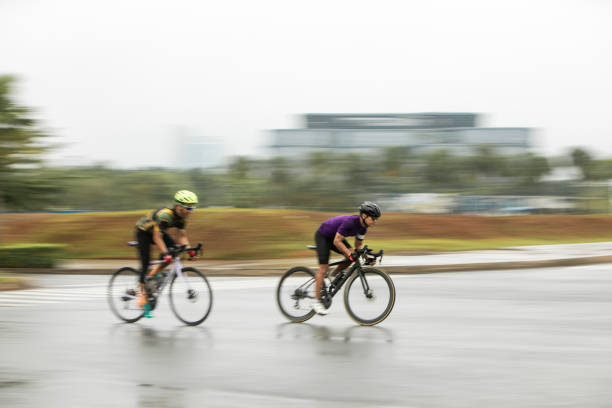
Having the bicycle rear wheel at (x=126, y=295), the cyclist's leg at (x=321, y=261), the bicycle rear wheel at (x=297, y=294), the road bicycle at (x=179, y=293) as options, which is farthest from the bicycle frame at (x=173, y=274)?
the cyclist's leg at (x=321, y=261)

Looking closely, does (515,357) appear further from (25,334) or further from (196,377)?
(25,334)

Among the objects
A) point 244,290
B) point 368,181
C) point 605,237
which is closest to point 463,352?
point 244,290

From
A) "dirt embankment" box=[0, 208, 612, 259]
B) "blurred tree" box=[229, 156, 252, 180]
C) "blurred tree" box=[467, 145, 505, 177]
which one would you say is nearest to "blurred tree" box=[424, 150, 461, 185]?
"blurred tree" box=[467, 145, 505, 177]

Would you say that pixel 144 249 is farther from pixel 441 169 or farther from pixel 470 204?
pixel 441 169

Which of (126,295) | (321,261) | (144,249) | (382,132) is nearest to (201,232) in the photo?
(126,295)

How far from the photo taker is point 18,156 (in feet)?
75.8

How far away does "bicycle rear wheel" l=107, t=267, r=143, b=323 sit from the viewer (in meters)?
9.93

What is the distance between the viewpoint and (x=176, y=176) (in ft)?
197

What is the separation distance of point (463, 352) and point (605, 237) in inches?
1546

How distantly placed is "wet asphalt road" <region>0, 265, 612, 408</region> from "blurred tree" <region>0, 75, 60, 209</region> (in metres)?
11.7

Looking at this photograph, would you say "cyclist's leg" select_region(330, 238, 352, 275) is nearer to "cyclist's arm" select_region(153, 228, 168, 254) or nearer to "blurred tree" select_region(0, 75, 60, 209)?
"cyclist's arm" select_region(153, 228, 168, 254)

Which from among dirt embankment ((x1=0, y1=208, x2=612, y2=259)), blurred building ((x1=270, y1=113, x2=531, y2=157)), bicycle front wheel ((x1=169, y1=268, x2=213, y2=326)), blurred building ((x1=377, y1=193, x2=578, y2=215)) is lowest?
bicycle front wheel ((x1=169, y1=268, x2=213, y2=326))

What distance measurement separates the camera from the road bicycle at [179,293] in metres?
9.44

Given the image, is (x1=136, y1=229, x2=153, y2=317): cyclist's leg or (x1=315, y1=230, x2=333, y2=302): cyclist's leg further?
(x1=136, y1=229, x2=153, y2=317): cyclist's leg
